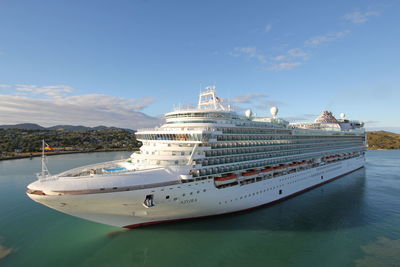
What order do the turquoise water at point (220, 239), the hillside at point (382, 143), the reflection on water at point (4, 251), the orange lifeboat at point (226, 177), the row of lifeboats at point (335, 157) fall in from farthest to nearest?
the hillside at point (382, 143), the row of lifeboats at point (335, 157), the orange lifeboat at point (226, 177), the reflection on water at point (4, 251), the turquoise water at point (220, 239)

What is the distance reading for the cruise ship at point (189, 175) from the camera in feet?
44.7

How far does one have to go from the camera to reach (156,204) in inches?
588

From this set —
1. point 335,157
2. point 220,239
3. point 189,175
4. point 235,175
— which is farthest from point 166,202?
point 335,157

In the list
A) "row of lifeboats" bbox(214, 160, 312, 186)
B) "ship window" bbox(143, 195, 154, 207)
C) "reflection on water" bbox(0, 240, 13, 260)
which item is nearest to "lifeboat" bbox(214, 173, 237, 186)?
"row of lifeboats" bbox(214, 160, 312, 186)

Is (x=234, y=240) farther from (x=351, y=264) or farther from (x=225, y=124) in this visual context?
(x=225, y=124)

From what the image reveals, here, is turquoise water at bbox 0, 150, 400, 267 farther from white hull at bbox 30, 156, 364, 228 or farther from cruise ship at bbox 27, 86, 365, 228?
cruise ship at bbox 27, 86, 365, 228

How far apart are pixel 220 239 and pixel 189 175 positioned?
19.1ft

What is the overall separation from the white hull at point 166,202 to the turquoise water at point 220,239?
1.10m

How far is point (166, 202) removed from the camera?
15.2 metres

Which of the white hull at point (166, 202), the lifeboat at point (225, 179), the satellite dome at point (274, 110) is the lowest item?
the white hull at point (166, 202)

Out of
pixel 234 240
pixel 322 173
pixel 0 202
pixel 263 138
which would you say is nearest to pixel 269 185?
pixel 263 138

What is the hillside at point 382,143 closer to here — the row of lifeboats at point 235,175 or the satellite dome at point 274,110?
the satellite dome at point 274,110

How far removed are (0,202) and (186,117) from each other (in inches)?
999

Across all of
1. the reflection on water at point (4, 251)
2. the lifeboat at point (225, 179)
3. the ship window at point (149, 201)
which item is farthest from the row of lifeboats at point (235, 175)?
the reflection on water at point (4, 251)
